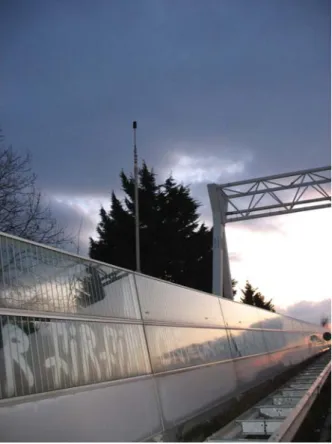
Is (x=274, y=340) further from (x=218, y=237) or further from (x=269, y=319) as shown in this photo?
(x=218, y=237)

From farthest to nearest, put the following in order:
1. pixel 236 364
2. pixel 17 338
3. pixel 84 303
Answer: pixel 236 364 < pixel 84 303 < pixel 17 338

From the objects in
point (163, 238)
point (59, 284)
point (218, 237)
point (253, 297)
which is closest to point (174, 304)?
point (59, 284)

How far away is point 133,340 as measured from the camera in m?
8.83

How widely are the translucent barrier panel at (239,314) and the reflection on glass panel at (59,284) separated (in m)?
6.22

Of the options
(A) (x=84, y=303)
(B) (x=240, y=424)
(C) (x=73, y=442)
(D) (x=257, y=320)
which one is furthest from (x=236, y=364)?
(C) (x=73, y=442)

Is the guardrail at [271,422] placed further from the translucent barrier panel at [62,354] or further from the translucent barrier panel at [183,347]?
the translucent barrier panel at [62,354]

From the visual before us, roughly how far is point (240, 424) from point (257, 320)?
9.09 meters

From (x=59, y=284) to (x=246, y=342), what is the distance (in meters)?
10.0

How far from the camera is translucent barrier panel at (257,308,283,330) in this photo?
20125 mm

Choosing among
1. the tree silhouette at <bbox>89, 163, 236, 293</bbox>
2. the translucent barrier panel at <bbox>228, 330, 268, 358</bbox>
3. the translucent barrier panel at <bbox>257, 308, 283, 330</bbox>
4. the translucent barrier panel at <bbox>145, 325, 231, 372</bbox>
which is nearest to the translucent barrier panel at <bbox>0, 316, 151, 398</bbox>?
the translucent barrier panel at <bbox>145, 325, 231, 372</bbox>

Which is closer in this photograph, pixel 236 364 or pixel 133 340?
pixel 133 340

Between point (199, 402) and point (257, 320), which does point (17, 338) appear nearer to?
point (199, 402)

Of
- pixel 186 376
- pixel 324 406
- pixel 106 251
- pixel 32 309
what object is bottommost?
pixel 324 406

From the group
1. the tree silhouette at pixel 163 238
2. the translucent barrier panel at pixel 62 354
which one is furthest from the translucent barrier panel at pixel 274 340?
the tree silhouette at pixel 163 238
